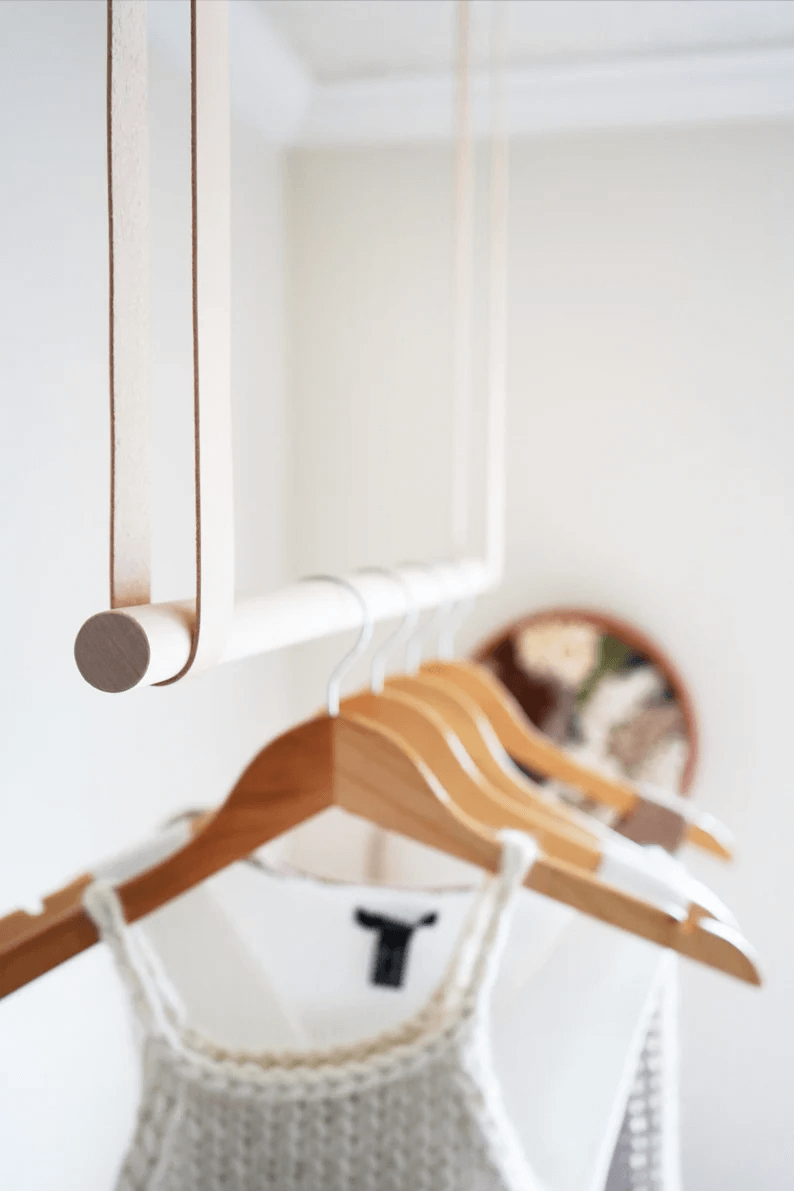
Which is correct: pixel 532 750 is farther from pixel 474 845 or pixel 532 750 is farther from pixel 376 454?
pixel 376 454

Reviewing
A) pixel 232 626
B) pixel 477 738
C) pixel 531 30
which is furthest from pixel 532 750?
pixel 531 30

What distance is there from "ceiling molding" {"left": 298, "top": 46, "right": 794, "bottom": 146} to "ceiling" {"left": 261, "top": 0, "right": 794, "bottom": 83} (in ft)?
0.05

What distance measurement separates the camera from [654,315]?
119 cm

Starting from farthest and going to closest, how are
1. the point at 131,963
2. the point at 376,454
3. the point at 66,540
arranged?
the point at 376,454
the point at 66,540
the point at 131,963

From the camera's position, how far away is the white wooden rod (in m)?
0.40

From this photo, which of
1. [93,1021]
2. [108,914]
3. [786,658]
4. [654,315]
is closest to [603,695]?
[786,658]

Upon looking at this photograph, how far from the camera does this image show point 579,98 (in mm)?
1223

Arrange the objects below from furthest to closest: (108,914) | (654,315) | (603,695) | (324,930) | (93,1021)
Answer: (603,695) → (654,315) → (93,1021) → (324,930) → (108,914)

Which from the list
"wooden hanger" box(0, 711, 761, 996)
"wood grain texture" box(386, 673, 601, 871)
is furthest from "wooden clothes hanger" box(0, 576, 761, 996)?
"wood grain texture" box(386, 673, 601, 871)

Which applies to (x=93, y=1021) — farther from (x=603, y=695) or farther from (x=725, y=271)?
(x=725, y=271)

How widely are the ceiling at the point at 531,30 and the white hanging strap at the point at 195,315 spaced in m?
0.73

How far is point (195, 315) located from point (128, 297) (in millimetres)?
69

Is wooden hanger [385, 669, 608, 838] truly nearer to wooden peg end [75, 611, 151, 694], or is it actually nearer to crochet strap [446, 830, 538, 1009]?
crochet strap [446, 830, 538, 1009]

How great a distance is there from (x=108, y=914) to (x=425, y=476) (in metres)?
0.89
